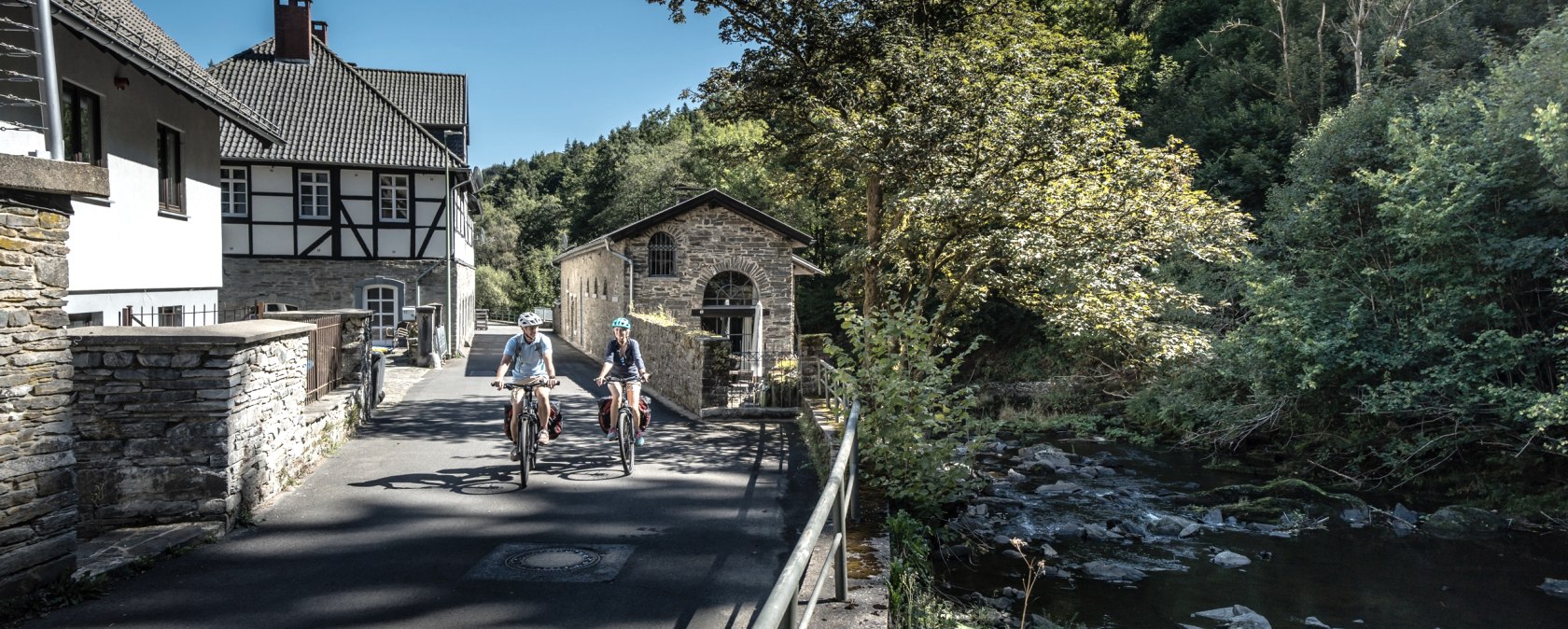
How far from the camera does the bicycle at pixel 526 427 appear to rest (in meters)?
9.04

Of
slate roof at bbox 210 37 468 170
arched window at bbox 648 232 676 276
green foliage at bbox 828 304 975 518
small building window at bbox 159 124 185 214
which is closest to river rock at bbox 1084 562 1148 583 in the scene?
green foliage at bbox 828 304 975 518

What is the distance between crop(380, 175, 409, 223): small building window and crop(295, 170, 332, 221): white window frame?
1.32 m

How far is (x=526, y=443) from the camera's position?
912cm

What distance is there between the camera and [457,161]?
89.0 ft

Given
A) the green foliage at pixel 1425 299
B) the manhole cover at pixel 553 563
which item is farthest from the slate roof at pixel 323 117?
the manhole cover at pixel 553 563

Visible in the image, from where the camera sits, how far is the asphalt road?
17.6 feet

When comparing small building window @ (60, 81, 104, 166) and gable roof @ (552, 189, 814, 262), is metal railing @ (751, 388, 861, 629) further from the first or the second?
gable roof @ (552, 189, 814, 262)

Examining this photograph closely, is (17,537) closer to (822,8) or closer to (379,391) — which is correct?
(379,391)

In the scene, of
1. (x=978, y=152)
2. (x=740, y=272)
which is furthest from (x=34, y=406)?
(x=740, y=272)

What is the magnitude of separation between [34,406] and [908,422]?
237 inches

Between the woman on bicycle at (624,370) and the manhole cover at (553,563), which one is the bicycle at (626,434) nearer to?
the woman on bicycle at (624,370)

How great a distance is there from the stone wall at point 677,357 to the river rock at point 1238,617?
829cm

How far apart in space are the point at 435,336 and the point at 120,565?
61.1ft

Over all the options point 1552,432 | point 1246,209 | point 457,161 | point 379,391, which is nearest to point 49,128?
point 379,391
